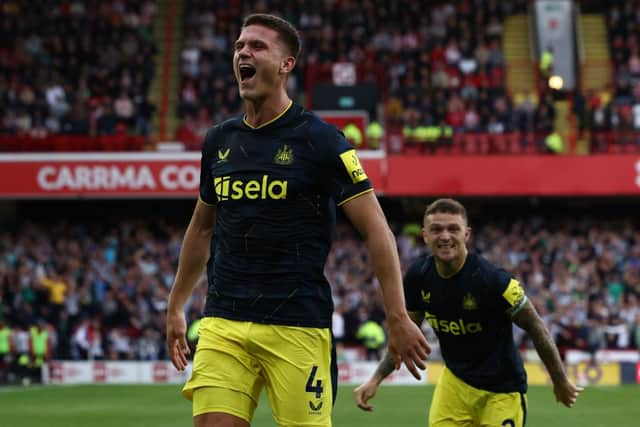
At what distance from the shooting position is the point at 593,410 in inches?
645

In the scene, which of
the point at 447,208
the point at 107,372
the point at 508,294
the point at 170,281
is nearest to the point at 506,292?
the point at 508,294

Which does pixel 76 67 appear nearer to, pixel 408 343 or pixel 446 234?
pixel 446 234

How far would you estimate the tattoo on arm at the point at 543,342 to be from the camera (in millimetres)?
6547

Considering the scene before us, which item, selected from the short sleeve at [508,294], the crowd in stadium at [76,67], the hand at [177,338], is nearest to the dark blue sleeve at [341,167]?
the hand at [177,338]

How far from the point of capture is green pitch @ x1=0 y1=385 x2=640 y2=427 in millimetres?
14703

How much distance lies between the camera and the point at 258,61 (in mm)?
5133

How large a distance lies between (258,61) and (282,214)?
0.65 meters

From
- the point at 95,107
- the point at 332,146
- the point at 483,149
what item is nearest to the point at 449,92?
the point at 483,149

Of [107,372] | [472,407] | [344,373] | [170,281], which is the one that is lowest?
[344,373]

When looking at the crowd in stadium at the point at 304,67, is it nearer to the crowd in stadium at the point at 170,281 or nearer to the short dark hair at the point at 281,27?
the crowd in stadium at the point at 170,281

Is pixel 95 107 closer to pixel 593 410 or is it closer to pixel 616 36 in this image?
pixel 616 36

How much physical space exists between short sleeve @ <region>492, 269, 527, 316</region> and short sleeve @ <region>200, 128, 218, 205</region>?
1.97m

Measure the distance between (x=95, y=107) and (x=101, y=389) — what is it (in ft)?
30.8

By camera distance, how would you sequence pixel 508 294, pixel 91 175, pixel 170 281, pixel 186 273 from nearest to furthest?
pixel 186 273 < pixel 508 294 < pixel 170 281 < pixel 91 175
